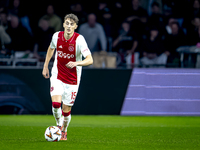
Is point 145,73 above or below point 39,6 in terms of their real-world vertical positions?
below

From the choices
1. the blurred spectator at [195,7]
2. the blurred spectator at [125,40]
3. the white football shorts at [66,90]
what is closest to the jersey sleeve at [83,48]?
the white football shorts at [66,90]

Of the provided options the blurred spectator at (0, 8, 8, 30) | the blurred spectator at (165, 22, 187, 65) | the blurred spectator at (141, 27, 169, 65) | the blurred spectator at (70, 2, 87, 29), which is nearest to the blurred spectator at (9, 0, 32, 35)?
the blurred spectator at (0, 8, 8, 30)

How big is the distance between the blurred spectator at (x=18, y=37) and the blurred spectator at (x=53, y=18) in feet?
2.74

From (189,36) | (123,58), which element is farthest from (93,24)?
(189,36)

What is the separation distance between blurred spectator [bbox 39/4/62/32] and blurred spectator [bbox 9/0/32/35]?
0.54m

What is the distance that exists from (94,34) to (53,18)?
1527mm

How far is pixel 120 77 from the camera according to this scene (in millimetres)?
11531

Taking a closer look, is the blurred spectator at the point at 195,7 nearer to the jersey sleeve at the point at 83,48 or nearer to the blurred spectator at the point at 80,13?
the blurred spectator at the point at 80,13

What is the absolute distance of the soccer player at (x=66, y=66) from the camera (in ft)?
20.9

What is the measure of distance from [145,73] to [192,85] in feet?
4.59

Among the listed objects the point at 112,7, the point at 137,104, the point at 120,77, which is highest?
the point at 112,7

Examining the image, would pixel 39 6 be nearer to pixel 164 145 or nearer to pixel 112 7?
pixel 112 7

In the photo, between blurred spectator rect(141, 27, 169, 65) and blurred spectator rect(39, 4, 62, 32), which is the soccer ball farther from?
blurred spectator rect(39, 4, 62, 32)

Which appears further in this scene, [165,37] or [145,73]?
[165,37]
